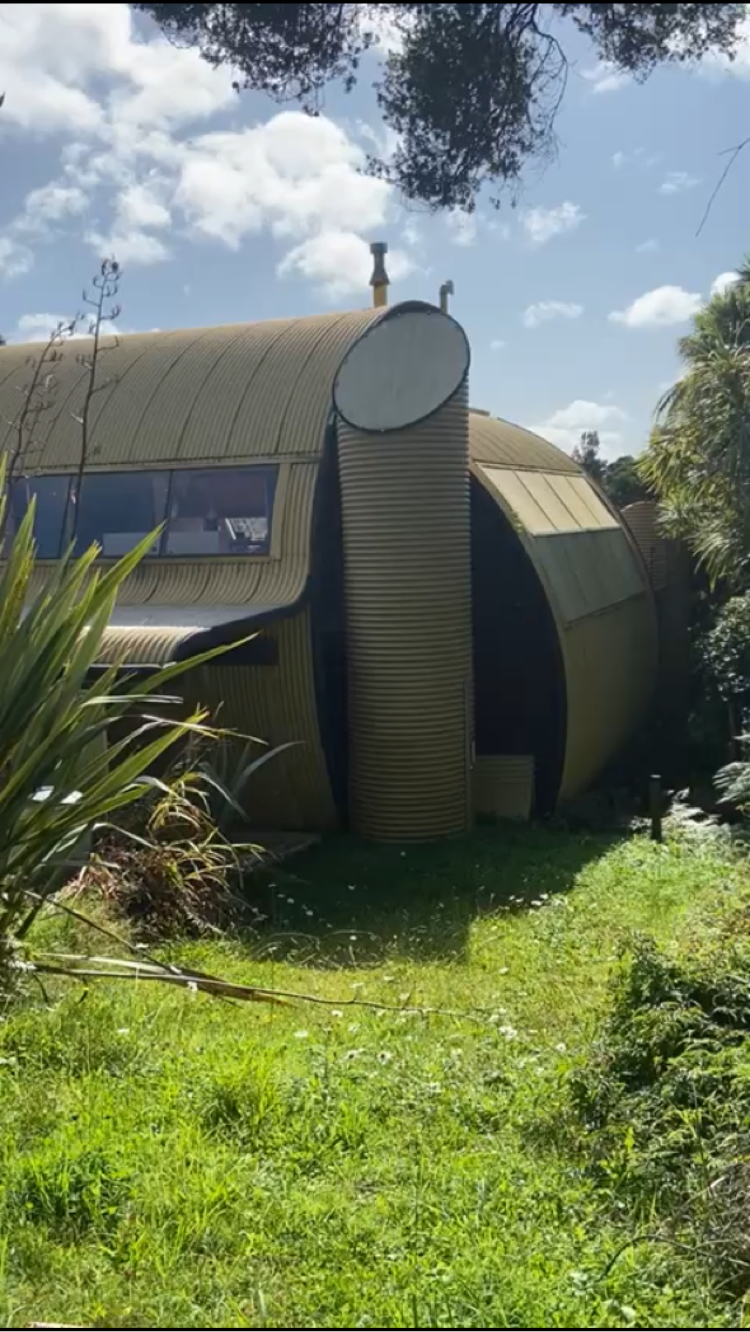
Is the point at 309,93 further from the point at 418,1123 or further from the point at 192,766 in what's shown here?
the point at 192,766

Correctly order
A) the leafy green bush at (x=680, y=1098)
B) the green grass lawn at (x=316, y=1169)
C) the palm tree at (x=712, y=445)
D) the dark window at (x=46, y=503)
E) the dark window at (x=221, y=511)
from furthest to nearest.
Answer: the palm tree at (x=712, y=445)
the dark window at (x=46, y=503)
the dark window at (x=221, y=511)
the leafy green bush at (x=680, y=1098)
the green grass lawn at (x=316, y=1169)

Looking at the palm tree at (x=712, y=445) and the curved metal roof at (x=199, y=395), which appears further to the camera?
the palm tree at (x=712, y=445)

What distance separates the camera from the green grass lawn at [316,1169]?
2.80 m

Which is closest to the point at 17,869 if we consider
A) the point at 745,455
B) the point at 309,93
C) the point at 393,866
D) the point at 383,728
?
the point at 309,93

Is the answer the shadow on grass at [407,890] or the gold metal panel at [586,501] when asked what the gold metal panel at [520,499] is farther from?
the shadow on grass at [407,890]

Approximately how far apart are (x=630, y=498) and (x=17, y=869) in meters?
20.0

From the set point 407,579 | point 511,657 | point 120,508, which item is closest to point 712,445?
point 511,657

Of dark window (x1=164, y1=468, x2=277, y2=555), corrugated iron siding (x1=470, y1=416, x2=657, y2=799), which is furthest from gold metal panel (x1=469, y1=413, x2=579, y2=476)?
dark window (x1=164, y1=468, x2=277, y2=555)

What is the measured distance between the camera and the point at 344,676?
36.4 feet

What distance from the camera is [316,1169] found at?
137 inches

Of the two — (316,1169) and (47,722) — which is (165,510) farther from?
(316,1169)

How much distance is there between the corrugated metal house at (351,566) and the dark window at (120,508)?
2cm

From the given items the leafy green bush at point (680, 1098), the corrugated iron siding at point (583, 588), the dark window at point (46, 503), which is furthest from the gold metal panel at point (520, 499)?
the leafy green bush at point (680, 1098)

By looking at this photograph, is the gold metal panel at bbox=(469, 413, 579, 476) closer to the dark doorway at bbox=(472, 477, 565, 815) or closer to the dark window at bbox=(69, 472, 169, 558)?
the dark doorway at bbox=(472, 477, 565, 815)
